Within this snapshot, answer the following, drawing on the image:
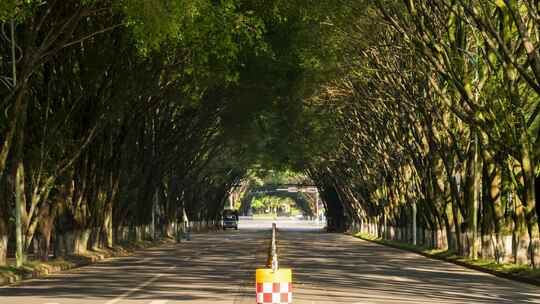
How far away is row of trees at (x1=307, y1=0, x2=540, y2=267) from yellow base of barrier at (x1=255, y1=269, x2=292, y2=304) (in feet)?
46.7

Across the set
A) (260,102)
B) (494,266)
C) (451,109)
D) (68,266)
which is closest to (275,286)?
(451,109)

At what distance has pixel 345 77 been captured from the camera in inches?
2051

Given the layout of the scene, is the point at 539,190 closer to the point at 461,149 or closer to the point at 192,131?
the point at 461,149

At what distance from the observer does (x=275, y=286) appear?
45.9 feet

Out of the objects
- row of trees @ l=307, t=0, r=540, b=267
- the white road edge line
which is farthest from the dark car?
the white road edge line

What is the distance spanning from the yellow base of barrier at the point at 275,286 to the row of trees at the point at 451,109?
14.2 meters

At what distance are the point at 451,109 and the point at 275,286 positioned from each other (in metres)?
21.9

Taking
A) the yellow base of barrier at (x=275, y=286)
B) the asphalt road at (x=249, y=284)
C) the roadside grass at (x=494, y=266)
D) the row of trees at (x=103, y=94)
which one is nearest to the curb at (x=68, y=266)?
the asphalt road at (x=249, y=284)

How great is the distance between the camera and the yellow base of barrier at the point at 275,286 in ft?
45.9

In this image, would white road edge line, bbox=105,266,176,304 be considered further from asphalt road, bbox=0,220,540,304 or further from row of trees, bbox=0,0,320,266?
row of trees, bbox=0,0,320,266

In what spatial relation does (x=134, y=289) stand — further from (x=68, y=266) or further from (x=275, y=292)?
(x=275, y=292)

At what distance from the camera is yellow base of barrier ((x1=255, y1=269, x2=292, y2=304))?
13984 millimetres

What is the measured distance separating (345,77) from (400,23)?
58.0ft

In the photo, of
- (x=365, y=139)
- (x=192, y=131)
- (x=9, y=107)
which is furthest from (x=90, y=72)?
(x=365, y=139)
